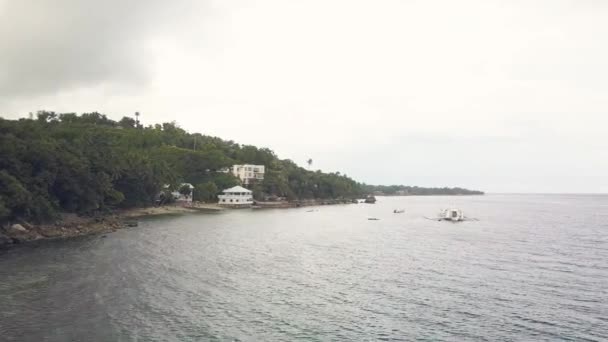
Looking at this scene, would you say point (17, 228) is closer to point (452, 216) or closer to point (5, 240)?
point (5, 240)

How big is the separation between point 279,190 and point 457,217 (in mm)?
74944

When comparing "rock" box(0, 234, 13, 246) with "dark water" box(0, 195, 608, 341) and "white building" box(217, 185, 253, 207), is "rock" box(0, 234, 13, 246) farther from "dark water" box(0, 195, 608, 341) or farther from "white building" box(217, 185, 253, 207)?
"white building" box(217, 185, 253, 207)

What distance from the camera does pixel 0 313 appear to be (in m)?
26.4

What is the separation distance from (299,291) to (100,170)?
192ft

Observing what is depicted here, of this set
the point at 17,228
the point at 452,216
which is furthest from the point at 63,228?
the point at 452,216

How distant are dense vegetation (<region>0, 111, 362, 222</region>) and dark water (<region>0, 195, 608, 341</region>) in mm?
9743

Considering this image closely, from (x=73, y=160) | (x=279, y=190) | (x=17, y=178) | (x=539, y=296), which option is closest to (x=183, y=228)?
(x=73, y=160)

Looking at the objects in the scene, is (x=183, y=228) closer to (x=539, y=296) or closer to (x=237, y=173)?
(x=539, y=296)

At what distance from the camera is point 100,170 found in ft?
256

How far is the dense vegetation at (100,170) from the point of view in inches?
2267

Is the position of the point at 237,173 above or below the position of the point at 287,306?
above

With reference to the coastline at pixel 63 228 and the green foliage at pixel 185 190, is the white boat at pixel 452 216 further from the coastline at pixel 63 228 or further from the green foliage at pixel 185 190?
the green foliage at pixel 185 190

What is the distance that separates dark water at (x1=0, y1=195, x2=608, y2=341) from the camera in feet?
81.0

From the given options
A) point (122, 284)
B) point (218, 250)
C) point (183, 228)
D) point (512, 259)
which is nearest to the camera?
point (122, 284)
